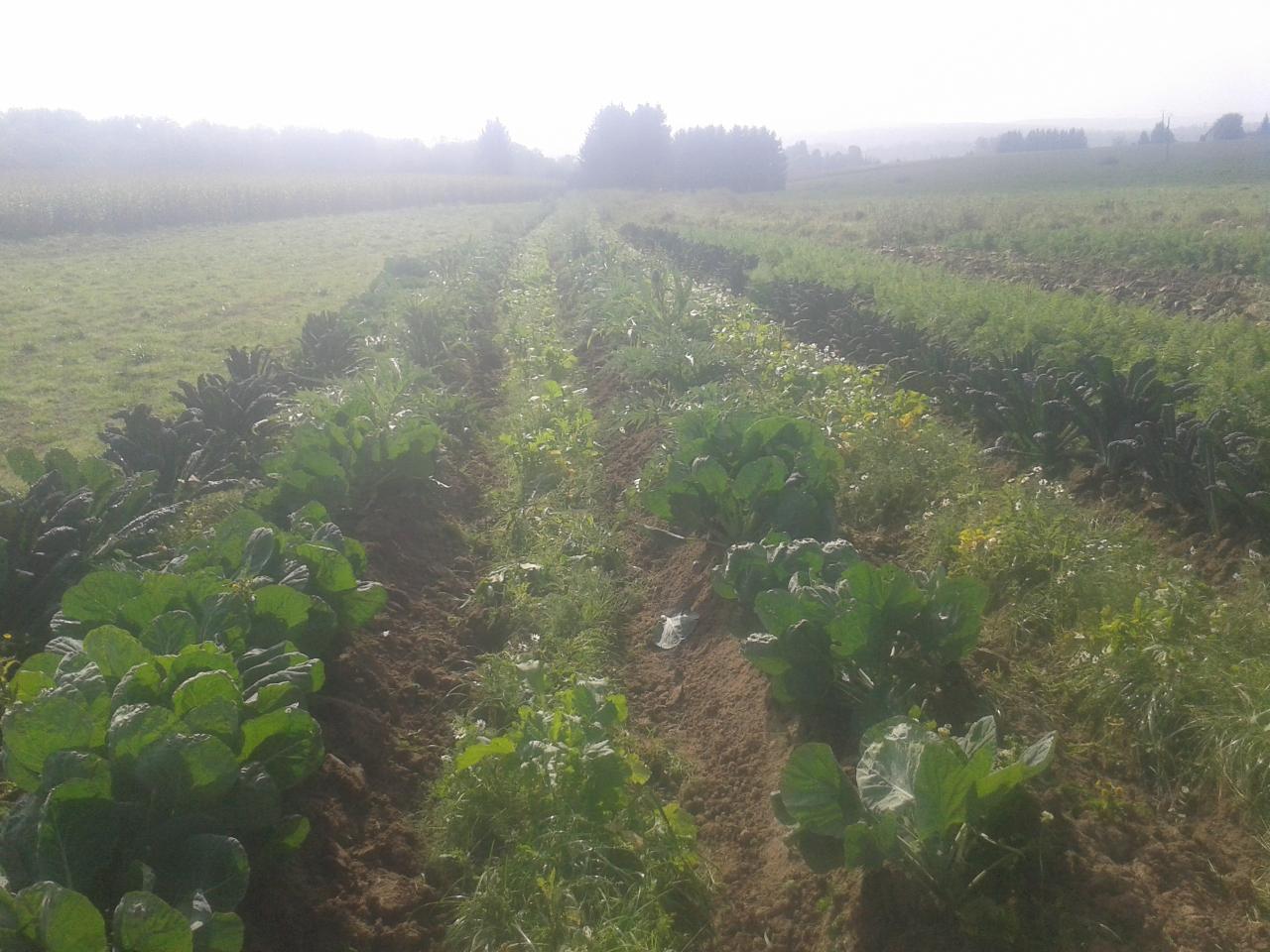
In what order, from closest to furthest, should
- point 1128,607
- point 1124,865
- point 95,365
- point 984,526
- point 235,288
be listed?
point 1124,865 < point 1128,607 < point 984,526 < point 95,365 < point 235,288

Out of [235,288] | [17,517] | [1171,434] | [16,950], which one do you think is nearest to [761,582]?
[16,950]

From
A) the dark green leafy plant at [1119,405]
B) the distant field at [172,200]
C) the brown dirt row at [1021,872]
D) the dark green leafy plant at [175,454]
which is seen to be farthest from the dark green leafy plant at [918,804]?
the distant field at [172,200]

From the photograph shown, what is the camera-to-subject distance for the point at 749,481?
181 inches

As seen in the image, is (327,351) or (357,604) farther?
(327,351)

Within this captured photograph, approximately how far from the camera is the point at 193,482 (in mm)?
5621

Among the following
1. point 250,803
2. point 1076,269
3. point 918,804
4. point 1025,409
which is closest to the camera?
point 918,804

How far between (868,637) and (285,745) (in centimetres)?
207

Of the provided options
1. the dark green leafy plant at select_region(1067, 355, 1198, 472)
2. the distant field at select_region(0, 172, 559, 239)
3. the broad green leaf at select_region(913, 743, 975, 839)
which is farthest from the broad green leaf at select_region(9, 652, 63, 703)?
the distant field at select_region(0, 172, 559, 239)

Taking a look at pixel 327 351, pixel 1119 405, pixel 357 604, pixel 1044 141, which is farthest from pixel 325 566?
pixel 1044 141

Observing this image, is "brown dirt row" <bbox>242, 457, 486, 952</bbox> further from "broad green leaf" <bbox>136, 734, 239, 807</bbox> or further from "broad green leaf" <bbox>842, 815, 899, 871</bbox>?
"broad green leaf" <bbox>842, 815, 899, 871</bbox>

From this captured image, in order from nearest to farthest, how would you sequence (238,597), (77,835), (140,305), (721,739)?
(77,835) < (238,597) < (721,739) < (140,305)

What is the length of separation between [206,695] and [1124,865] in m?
2.81

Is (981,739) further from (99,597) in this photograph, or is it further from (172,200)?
(172,200)

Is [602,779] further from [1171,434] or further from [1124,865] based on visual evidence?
Result: [1171,434]
